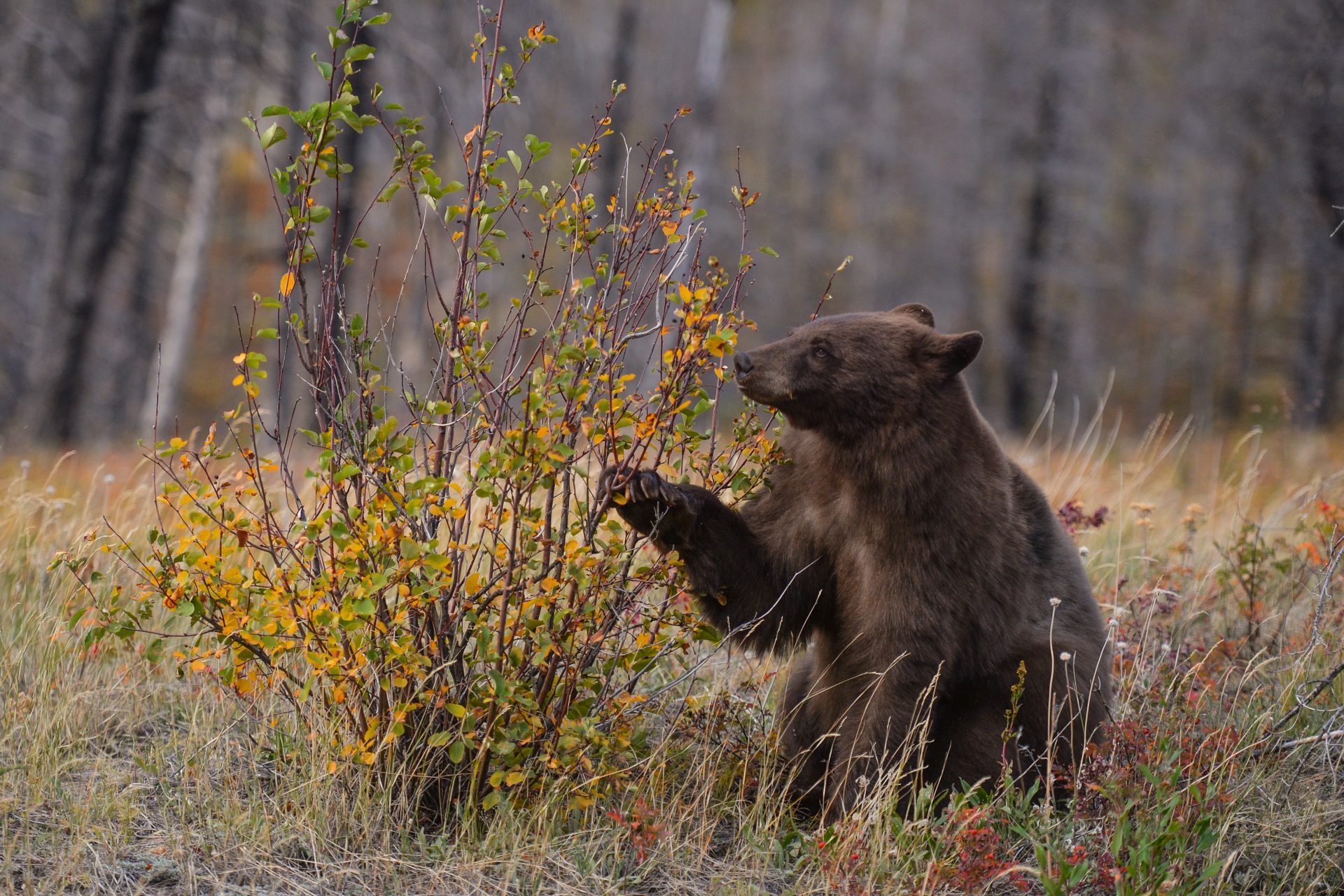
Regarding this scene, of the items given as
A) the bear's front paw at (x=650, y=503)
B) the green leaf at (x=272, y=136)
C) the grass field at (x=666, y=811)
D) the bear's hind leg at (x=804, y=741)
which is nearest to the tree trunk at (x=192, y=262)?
the grass field at (x=666, y=811)

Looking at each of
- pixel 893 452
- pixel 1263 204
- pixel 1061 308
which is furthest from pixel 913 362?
pixel 1061 308

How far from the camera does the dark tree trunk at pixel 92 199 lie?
9.46 metres

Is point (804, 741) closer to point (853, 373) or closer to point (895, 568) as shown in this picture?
point (895, 568)

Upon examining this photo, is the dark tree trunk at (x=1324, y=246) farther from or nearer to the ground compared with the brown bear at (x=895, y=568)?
farther from the ground

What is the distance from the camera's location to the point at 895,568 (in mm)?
3258

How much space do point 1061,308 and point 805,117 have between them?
23.8 ft

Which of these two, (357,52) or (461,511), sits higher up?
(357,52)

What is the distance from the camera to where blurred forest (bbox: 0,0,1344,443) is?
9.99 m

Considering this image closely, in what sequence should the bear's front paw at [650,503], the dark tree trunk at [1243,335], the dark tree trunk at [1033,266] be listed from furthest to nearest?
the dark tree trunk at [1243,335]
the dark tree trunk at [1033,266]
the bear's front paw at [650,503]

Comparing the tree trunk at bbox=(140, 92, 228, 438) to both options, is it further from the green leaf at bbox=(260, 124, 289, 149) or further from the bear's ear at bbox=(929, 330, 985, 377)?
the bear's ear at bbox=(929, 330, 985, 377)

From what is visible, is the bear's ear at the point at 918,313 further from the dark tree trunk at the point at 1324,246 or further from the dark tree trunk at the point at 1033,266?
the dark tree trunk at the point at 1033,266

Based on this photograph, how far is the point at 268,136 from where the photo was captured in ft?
8.29

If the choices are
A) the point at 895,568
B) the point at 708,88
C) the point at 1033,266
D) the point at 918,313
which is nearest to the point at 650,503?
the point at 895,568

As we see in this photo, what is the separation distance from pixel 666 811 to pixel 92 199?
27.9 feet
